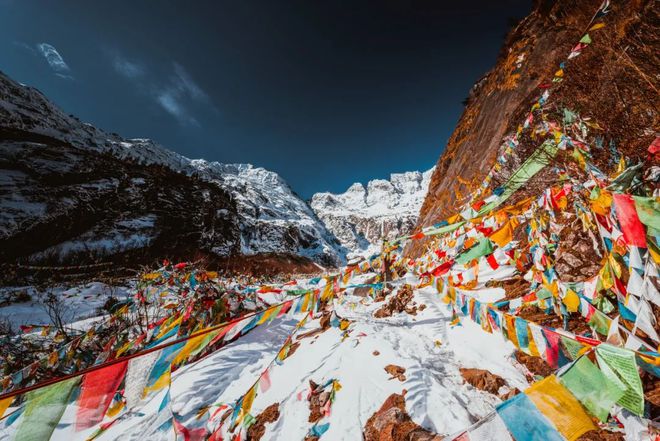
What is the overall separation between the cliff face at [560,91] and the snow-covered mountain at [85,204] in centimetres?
2790

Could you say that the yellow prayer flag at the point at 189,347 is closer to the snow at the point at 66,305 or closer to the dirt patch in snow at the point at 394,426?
the dirt patch in snow at the point at 394,426

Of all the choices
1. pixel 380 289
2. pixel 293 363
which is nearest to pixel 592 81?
pixel 380 289

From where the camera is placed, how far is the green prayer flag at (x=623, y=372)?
1.19 meters

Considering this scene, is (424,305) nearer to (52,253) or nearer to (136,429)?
(136,429)

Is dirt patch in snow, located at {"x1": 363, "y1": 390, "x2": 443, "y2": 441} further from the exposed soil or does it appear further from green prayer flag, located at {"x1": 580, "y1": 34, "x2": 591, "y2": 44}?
green prayer flag, located at {"x1": 580, "y1": 34, "x2": 591, "y2": 44}

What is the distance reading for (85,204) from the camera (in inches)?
1055

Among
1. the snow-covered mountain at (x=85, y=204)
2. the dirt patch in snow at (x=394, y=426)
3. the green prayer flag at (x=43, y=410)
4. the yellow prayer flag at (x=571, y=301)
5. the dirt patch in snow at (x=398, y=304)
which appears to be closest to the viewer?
the green prayer flag at (x=43, y=410)

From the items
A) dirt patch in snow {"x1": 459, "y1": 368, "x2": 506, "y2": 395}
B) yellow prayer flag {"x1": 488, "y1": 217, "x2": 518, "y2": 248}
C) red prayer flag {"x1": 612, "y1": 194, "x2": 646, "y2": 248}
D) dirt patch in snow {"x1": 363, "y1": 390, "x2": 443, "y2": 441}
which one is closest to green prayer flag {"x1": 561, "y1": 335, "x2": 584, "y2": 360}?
red prayer flag {"x1": 612, "y1": 194, "x2": 646, "y2": 248}

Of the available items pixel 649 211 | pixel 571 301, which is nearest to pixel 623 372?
pixel 649 211

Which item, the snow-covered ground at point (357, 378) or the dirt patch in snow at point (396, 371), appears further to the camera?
the dirt patch in snow at point (396, 371)

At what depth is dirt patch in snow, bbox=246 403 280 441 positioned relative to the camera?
290cm

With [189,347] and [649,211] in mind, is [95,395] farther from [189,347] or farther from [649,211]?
[649,211]

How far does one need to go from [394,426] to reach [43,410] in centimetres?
288

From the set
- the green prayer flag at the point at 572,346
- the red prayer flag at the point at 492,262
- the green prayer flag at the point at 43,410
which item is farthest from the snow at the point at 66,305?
the red prayer flag at the point at 492,262
